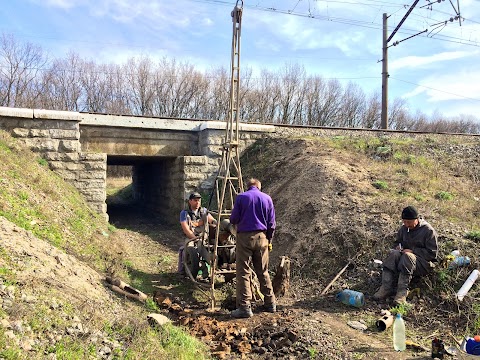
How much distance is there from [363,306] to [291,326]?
1276 millimetres

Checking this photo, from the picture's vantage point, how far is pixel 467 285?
17.7 feet

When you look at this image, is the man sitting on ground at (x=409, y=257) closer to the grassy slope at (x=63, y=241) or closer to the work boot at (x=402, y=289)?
the work boot at (x=402, y=289)

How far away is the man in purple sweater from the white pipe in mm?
2517

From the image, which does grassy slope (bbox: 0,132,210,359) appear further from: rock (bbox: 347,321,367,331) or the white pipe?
the white pipe

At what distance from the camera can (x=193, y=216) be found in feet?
23.9

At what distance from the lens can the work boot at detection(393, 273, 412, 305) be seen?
18.1 feet

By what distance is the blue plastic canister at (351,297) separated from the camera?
5.74m

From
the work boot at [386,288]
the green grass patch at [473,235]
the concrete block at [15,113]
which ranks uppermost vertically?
the concrete block at [15,113]

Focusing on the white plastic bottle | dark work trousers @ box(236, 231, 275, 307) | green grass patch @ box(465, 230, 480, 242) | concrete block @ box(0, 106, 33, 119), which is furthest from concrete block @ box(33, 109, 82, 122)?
green grass patch @ box(465, 230, 480, 242)

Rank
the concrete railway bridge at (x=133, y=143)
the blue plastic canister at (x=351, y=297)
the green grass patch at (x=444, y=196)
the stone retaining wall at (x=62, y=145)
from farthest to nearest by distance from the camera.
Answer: the concrete railway bridge at (x=133, y=143), the stone retaining wall at (x=62, y=145), the green grass patch at (x=444, y=196), the blue plastic canister at (x=351, y=297)

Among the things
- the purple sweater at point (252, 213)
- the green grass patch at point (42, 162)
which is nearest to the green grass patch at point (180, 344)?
the purple sweater at point (252, 213)

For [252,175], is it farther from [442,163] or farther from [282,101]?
[282,101]

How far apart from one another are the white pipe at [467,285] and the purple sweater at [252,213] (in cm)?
269

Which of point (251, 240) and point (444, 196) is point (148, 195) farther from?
point (444, 196)
